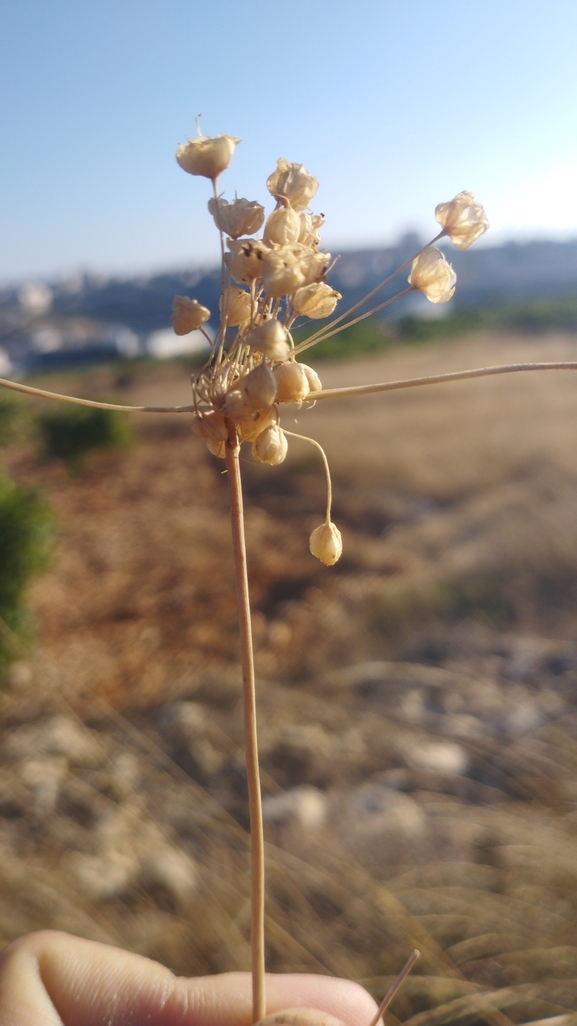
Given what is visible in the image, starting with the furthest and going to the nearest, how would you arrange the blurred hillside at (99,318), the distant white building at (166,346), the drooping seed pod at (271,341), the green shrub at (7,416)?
the distant white building at (166,346) < the blurred hillside at (99,318) < the green shrub at (7,416) < the drooping seed pod at (271,341)

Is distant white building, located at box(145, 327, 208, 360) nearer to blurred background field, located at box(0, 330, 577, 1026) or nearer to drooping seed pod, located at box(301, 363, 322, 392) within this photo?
blurred background field, located at box(0, 330, 577, 1026)

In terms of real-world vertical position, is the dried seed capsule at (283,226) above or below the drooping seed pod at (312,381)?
above

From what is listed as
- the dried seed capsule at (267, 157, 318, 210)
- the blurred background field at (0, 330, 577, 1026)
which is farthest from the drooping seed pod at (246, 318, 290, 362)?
the blurred background field at (0, 330, 577, 1026)

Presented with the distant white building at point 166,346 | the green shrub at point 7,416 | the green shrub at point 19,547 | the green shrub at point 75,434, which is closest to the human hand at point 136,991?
the green shrub at point 19,547

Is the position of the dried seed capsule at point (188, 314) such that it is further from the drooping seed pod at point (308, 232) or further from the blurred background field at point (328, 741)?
the blurred background field at point (328, 741)

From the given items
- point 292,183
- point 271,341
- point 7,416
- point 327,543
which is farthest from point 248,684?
point 7,416

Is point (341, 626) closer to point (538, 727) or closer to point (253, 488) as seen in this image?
point (538, 727)
